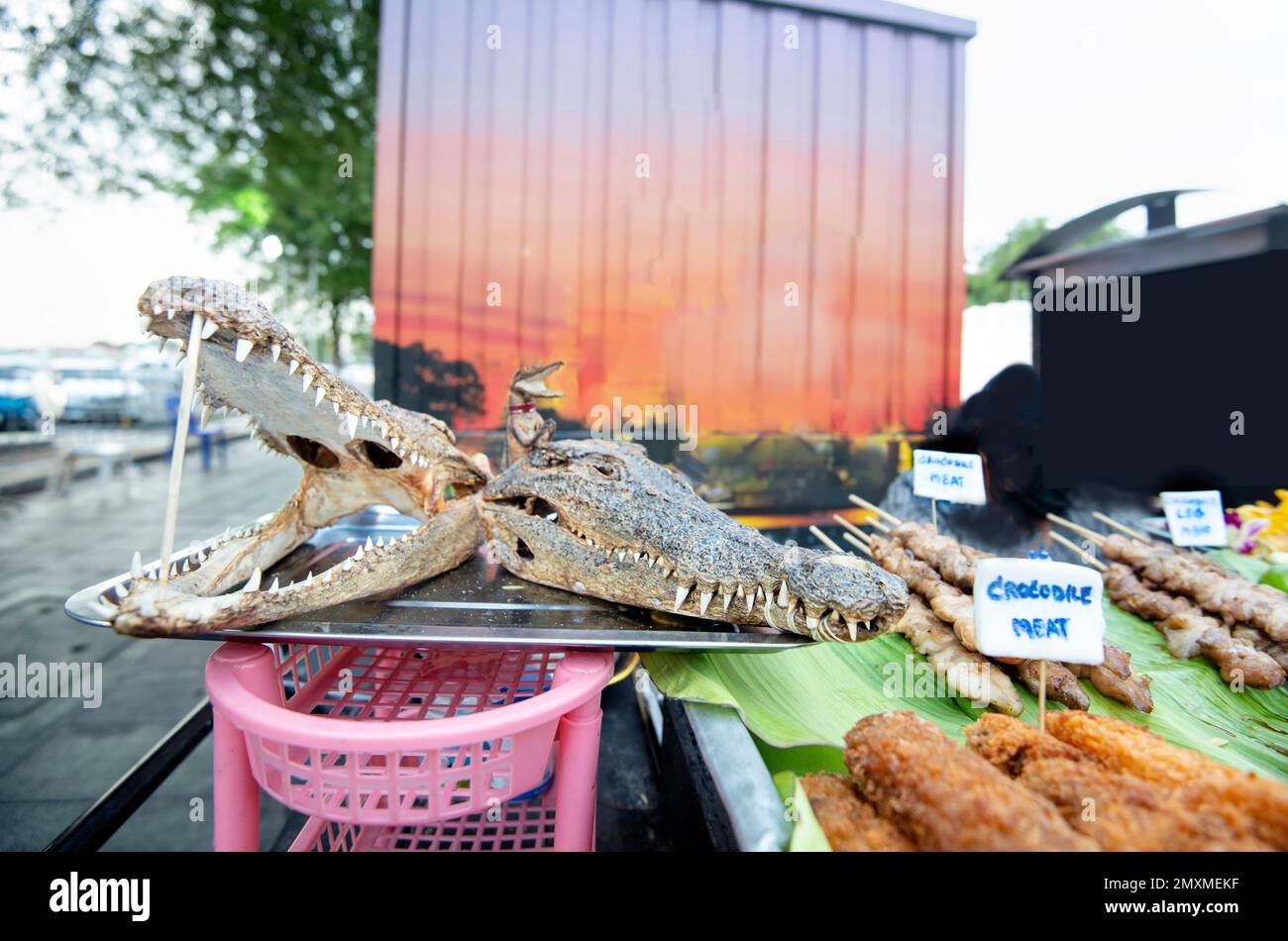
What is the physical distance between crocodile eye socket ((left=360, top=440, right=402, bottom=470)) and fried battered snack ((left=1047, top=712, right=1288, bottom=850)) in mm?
2204

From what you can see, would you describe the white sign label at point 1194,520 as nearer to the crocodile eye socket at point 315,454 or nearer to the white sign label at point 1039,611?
the white sign label at point 1039,611

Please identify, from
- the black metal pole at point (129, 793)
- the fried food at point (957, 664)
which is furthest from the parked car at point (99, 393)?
the fried food at point (957, 664)

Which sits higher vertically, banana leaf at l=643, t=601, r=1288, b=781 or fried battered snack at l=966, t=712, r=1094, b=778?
fried battered snack at l=966, t=712, r=1094, b=778

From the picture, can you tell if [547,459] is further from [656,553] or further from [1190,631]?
[1190,631]

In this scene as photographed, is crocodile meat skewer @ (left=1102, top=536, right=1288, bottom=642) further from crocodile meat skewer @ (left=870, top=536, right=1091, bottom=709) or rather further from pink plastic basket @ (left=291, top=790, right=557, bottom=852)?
pink plastic basket @ (left=291, top=790, right=557, bottom=852)

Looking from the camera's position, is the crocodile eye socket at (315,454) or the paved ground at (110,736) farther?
the paved ground at (110,736)

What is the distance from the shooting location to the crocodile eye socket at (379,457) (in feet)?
6.73

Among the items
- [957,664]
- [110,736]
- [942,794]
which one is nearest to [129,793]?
[110,736]

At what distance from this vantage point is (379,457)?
2098mm

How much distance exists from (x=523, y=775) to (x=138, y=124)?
9235 millimetres

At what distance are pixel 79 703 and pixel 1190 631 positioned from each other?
5.77m

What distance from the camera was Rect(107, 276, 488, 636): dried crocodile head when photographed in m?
1.37

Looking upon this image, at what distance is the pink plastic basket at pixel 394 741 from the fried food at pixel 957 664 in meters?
1.00

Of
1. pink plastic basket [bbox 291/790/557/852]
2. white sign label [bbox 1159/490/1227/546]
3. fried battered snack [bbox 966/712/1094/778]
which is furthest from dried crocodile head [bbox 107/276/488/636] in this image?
white sign label [bbox 1159/490/1227/546]
